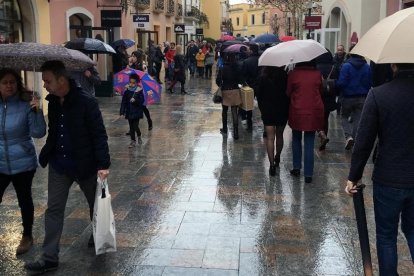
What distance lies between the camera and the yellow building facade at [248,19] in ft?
264

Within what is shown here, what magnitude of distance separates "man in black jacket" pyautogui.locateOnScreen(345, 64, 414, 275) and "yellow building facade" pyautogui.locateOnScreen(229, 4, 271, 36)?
75246 millimetres

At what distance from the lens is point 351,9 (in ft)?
63.0

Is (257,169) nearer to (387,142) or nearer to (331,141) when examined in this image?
(331,141)

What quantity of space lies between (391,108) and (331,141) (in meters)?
6.60

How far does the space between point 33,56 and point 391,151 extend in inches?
108

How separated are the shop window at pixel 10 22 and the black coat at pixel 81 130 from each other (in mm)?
7909

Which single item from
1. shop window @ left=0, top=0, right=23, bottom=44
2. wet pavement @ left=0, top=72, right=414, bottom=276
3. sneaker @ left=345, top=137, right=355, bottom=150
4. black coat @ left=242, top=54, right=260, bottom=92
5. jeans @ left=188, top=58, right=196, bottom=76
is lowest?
wet pavement @ left=0, top=72, right=414, bottom=276

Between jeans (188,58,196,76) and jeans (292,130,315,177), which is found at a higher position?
jeans (188,58,196,76)

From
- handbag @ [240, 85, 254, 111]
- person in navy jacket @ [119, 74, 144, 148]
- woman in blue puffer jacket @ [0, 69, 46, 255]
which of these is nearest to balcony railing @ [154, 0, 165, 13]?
handbag @ [240, 85, 254, 111]

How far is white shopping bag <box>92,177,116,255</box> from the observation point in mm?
4324

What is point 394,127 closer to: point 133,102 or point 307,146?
point 307,146

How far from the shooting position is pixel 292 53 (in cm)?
680

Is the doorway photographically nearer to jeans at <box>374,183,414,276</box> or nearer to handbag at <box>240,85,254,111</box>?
handbag at <box>240,85,254,111</box>

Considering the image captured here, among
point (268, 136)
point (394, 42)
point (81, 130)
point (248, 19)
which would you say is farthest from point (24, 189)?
point (248, 19)
